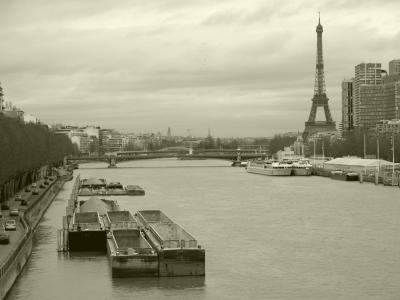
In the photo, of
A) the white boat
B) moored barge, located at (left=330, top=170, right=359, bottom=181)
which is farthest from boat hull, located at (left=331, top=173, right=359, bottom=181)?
the white boat

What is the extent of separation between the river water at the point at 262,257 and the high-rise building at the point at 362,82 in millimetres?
97791

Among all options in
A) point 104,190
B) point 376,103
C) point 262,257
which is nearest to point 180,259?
point 262,257

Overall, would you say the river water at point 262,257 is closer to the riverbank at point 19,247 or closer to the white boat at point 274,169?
the riverbank at point 19,247

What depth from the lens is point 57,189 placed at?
49.1 m

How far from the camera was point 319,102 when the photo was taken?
126625mm

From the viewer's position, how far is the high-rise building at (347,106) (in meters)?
141

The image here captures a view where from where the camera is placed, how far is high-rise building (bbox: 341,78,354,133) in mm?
140625

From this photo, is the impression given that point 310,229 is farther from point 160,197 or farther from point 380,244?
point 160,197

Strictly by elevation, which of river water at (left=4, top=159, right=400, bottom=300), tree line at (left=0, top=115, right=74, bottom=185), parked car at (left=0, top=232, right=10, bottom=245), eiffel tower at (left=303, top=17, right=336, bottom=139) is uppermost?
eiffel tower at (left=303, top=17, right=336, bottom=139)

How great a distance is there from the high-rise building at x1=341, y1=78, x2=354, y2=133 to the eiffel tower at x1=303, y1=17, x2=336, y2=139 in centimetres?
391

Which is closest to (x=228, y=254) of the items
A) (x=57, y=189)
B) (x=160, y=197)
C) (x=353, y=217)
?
(x=353, y=217)

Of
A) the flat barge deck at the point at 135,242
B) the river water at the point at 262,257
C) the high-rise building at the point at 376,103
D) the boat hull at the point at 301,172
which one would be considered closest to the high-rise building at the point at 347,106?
the high-rise building at the point at 376,103

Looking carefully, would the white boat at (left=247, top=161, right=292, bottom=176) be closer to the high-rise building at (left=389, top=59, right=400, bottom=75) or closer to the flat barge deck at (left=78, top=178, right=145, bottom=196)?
the flat barge deck at (left=78, top=178, right=145, bottom=196)

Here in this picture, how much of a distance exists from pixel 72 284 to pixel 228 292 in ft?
11.4
